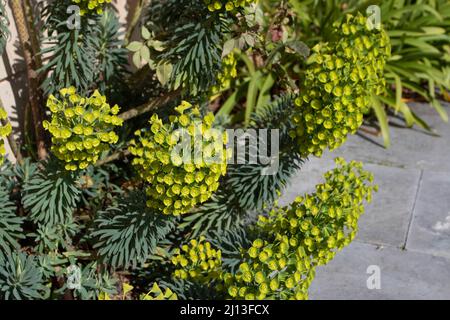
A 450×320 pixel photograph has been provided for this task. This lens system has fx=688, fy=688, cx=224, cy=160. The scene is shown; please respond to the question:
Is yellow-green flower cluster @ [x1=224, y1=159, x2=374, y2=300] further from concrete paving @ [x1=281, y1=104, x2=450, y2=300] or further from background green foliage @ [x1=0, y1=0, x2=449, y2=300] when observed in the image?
concrete paving @ [x1=281, y1=104, x2=450, y2=300]

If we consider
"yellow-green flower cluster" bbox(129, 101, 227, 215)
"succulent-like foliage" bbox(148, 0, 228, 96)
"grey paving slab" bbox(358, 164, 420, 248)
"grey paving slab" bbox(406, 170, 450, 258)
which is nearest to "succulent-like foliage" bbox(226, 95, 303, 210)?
"succulent-like foliage" bbox(148, 0, 228, 96)

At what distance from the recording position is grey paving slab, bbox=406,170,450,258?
145 inches

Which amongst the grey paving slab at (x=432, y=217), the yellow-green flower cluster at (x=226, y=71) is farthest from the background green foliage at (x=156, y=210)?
the grey paving slab at (x=432, y=217)

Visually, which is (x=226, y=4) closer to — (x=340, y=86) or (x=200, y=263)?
(x=340, y=86)

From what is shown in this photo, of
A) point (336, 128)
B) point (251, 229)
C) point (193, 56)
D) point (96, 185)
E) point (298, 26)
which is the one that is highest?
point (298, 26)

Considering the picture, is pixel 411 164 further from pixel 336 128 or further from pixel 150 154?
pixel 150 154

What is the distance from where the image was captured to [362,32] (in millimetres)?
3057

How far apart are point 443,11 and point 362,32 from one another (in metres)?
2.43

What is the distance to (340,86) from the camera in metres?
2.89

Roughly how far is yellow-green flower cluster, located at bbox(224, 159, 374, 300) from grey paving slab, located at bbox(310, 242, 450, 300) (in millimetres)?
651

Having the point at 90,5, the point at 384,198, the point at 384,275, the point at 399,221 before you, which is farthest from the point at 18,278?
the point at 384,198

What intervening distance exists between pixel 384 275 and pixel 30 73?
2.02 meters

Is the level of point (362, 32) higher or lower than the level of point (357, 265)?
higher
